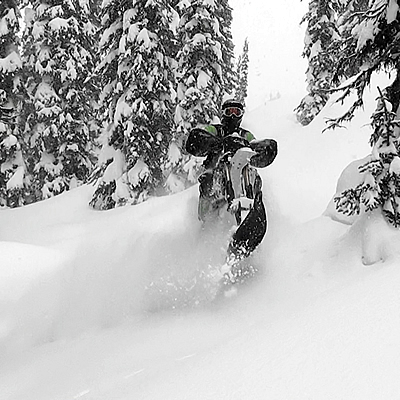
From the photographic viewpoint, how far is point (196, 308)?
625 cm

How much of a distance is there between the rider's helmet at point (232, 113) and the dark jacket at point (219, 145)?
0.65 feet

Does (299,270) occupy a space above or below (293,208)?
Answer: below

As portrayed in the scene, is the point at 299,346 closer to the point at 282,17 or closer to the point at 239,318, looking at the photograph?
the point at 239,318

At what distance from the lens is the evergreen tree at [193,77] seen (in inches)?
621

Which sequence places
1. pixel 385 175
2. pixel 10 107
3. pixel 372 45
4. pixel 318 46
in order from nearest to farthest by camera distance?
pixel 385 175, pixel 372 45, pixel 10 107, pixel 318 46

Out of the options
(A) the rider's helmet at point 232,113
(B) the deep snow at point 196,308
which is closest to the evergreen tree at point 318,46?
(B) the deep snow at point 196,308

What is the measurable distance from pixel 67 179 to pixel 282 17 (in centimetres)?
9213

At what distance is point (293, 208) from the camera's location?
9.04 m

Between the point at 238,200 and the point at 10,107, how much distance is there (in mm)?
13941

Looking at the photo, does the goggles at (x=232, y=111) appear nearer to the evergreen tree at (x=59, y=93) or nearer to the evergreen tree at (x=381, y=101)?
the evergreen tree at (x=381, y=101)

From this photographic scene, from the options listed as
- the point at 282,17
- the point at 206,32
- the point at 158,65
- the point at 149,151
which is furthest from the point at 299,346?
the point at 282,17

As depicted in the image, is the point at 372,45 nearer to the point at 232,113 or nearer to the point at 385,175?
the point at 385,175

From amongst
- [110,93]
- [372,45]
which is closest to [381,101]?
[372,45]

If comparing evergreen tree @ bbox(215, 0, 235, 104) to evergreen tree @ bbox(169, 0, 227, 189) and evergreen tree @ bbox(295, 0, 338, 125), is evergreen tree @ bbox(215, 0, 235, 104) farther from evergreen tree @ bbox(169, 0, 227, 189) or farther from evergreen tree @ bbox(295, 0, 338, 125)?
evergreen tree @ bbox(295, 0, 338, 125)
